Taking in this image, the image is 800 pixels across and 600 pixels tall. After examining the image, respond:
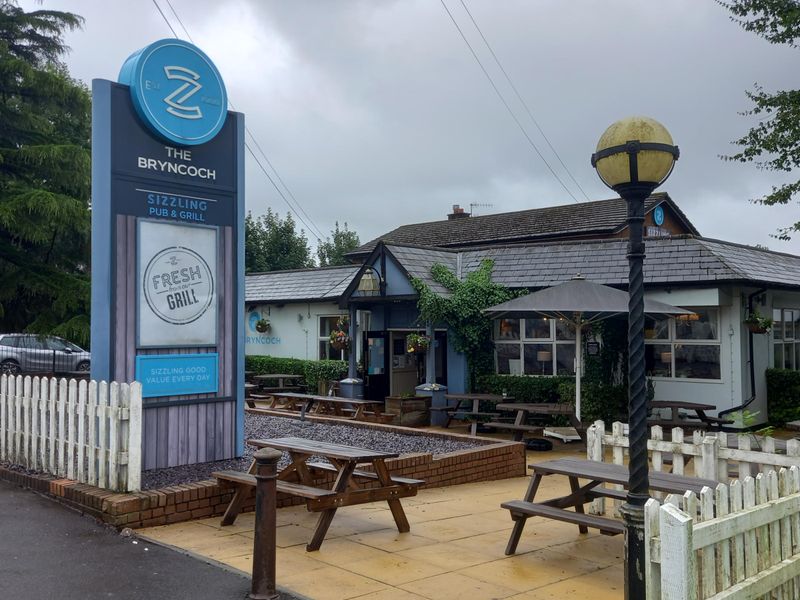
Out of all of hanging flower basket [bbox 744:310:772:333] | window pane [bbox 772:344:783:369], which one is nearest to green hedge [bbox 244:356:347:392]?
hanging flower basket [bbox 744:310:772:333]

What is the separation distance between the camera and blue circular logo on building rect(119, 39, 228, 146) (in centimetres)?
824

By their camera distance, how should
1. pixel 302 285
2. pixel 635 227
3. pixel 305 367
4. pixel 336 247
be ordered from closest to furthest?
pixel 635 227, pixel 305 367, pixel 302 285, pixel 336 247

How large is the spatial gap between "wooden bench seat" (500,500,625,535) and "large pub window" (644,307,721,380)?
939 centimetres

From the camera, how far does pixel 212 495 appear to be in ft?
23.6

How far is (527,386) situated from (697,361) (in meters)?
3.47

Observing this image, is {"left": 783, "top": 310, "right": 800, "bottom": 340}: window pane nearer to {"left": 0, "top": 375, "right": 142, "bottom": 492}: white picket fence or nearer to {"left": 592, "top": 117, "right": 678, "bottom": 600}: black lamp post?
{"left": 592, "top": 117, "right": 678, "bottom": 600}: black lamp post

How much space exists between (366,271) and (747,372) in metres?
8.34

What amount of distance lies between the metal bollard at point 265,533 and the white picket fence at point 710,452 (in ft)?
11.6

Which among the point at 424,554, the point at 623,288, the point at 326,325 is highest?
the point at 623,288

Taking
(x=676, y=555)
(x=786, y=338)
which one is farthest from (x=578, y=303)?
(x=676, y=555)

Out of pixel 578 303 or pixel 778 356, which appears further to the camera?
pixel 778 356

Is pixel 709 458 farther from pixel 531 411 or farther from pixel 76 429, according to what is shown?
pixel 531 411

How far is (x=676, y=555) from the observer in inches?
140

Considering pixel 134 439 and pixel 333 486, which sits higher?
pixel 134 439
